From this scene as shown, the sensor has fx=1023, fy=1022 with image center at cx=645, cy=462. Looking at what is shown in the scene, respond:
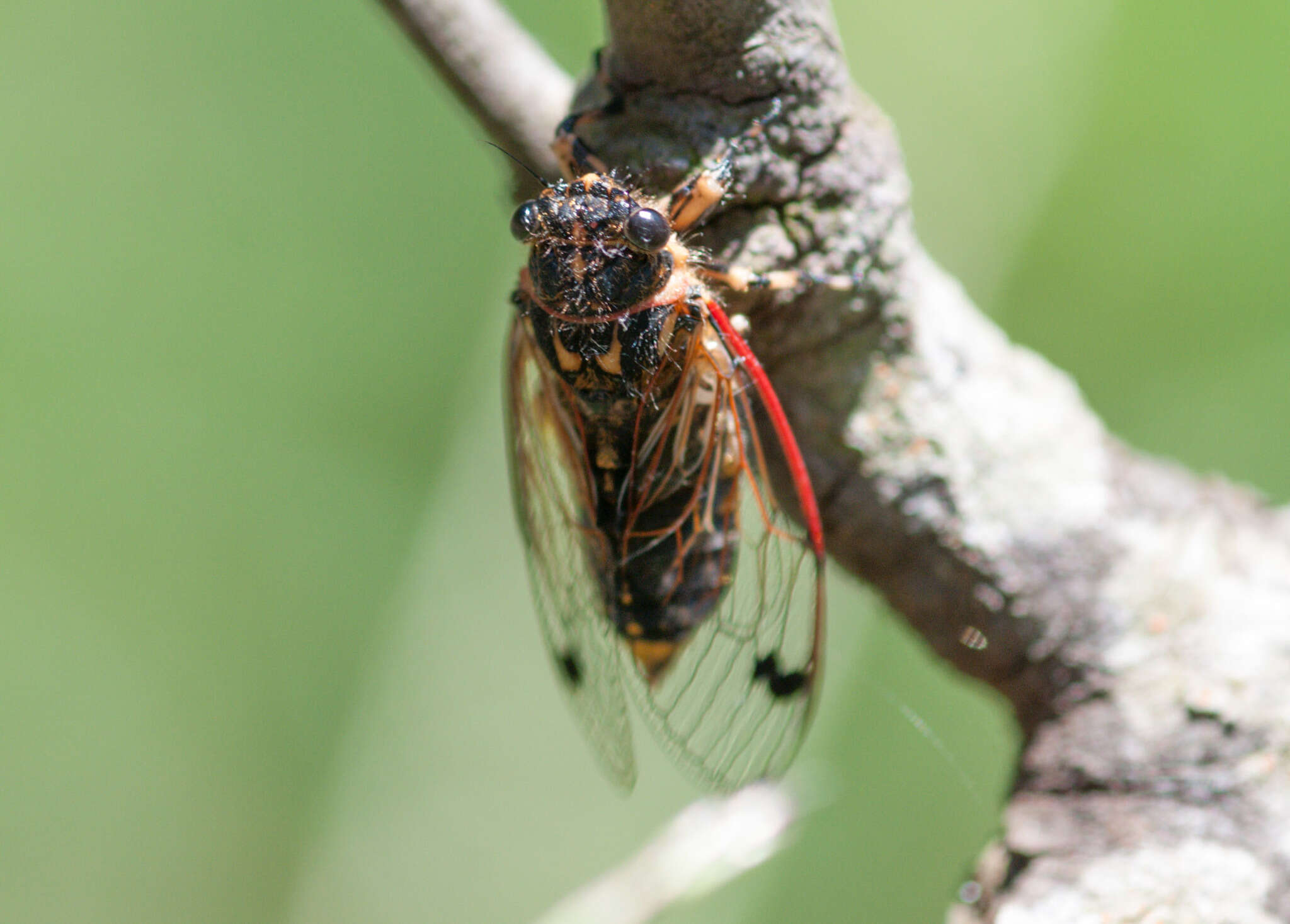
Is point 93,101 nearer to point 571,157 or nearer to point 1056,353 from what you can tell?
point 571,157

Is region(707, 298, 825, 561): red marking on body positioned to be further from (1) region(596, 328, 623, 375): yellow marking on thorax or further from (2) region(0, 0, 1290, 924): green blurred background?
(2) region(0, 0, 1290, 924): green blurred background

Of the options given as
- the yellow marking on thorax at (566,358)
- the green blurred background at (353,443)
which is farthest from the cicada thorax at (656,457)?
the green blurred background at (353,443)

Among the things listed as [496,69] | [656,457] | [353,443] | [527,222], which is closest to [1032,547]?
[656,457]

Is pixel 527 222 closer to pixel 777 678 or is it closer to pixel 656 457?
pixel 656 457

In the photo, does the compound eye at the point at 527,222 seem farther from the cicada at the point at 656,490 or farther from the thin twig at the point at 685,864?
the thin twig at the point at 685,864

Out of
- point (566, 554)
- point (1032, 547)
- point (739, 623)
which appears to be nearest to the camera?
point (1032, 547)

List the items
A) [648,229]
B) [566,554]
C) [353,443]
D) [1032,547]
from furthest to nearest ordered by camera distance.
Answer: [353,443] → [566,554] → [1032,547] → [648,229]

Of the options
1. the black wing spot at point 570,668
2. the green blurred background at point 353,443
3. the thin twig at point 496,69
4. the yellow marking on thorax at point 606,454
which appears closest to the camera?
the thin twig at point 496,69
